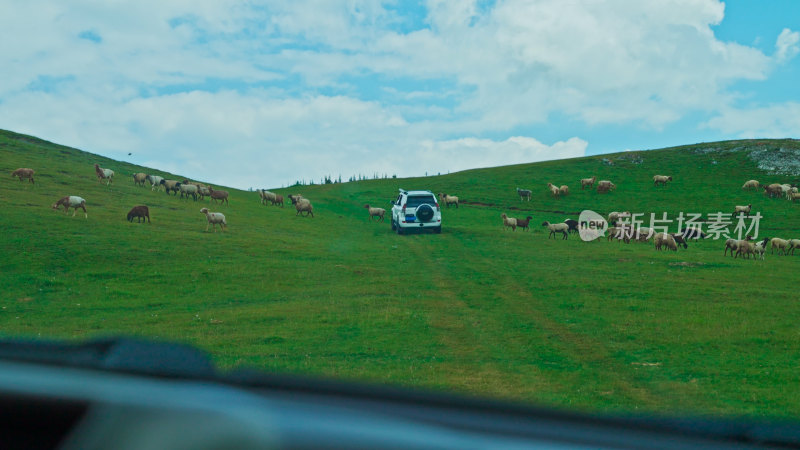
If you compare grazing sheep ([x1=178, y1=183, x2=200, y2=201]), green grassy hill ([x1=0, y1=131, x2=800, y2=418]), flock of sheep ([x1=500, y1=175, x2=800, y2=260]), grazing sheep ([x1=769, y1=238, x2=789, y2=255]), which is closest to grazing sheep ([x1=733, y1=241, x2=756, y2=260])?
flock of sheep ([x1=500, y1=175, x2=800, y2=260])

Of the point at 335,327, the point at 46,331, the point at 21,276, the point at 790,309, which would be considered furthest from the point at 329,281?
the point at 790,309

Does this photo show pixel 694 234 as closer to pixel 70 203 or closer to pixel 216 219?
pixel 216 219

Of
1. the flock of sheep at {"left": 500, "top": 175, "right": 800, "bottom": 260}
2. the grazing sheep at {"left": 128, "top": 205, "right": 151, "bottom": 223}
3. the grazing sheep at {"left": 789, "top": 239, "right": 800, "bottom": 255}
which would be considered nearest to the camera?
the flock of sheep at {"left": 500, "top": 175, "right": 800, "bottom": 260}

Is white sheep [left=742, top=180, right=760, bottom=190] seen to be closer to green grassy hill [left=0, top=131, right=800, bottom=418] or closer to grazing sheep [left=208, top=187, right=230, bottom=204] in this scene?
green grassy hill [left=0, top=131, right=800, bottom=418]

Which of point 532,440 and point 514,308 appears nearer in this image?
point 532,440

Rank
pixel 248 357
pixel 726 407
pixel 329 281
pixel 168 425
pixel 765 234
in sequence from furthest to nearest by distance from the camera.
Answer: pixel 765 234, pixel 329 281, pixel 248 357, pixel 726 407, pixel 168 425

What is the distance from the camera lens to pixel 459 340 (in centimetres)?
1510

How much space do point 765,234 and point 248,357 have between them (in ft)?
152

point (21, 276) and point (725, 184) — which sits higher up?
point (725, 184)

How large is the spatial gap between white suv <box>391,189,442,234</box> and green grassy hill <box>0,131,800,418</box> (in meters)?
1.18

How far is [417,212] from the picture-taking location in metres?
37.2

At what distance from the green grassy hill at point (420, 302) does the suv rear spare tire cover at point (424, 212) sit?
53.1 inches

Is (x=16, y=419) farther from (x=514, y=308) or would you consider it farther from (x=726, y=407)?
(x=514, y=308)

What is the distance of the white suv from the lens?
37.2m
